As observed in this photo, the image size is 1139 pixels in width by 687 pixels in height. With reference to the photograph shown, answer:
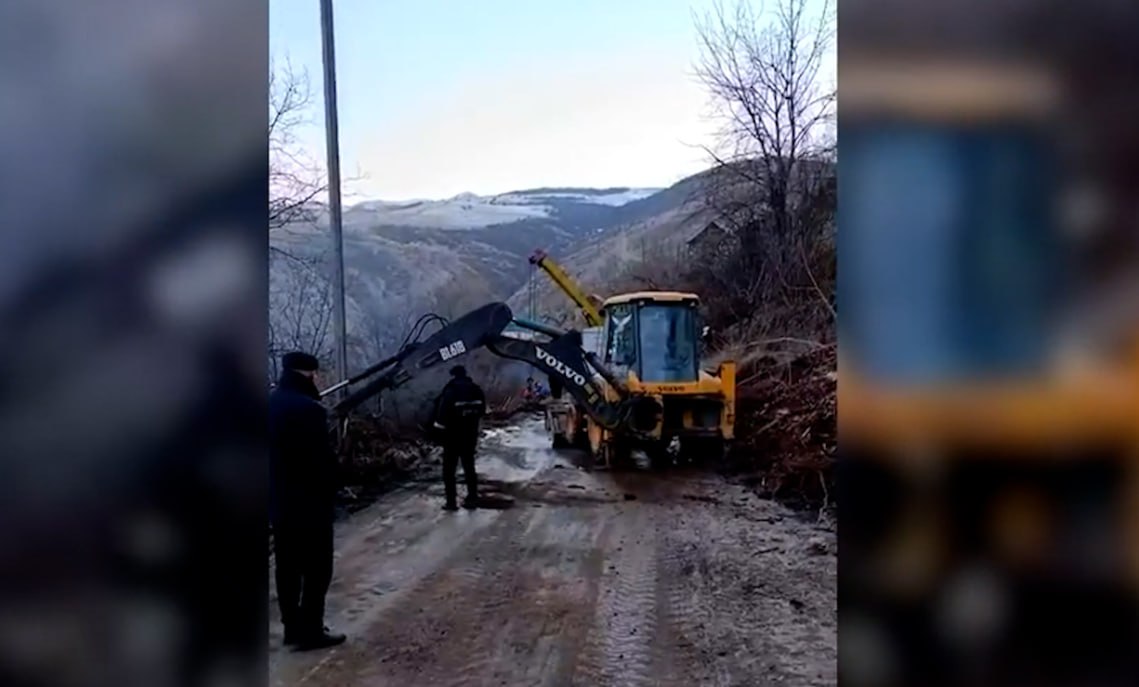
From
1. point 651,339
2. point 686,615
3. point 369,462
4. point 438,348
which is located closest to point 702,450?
point 651,339

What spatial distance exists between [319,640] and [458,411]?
2.42 meters

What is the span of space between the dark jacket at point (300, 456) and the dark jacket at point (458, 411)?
86.1 inches

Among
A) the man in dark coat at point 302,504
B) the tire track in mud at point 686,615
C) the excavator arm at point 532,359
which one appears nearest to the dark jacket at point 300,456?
the man in dark coat at point 302,504

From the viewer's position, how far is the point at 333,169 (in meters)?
2.05

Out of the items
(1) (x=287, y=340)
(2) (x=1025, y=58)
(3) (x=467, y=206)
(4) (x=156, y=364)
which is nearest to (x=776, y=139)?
(3) (x=467, y=206)

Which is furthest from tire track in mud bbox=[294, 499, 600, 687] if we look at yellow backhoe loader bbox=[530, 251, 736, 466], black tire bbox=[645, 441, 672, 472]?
black tire bbox=[645, 441, 672, 472]

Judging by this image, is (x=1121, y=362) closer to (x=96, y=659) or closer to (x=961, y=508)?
(x=961, y=508)

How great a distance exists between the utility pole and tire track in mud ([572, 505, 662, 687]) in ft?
3.29

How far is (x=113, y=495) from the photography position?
2.89 ft

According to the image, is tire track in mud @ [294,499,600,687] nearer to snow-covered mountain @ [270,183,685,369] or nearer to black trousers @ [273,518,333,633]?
black trousers @ [273,518,333,633]

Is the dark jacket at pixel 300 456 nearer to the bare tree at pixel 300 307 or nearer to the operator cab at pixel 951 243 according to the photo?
the bare tree at pixel 300 307

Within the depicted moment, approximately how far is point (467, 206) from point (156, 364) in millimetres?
2342

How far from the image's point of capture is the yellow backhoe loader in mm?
4820

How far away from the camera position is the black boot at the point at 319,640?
5.87 ft
